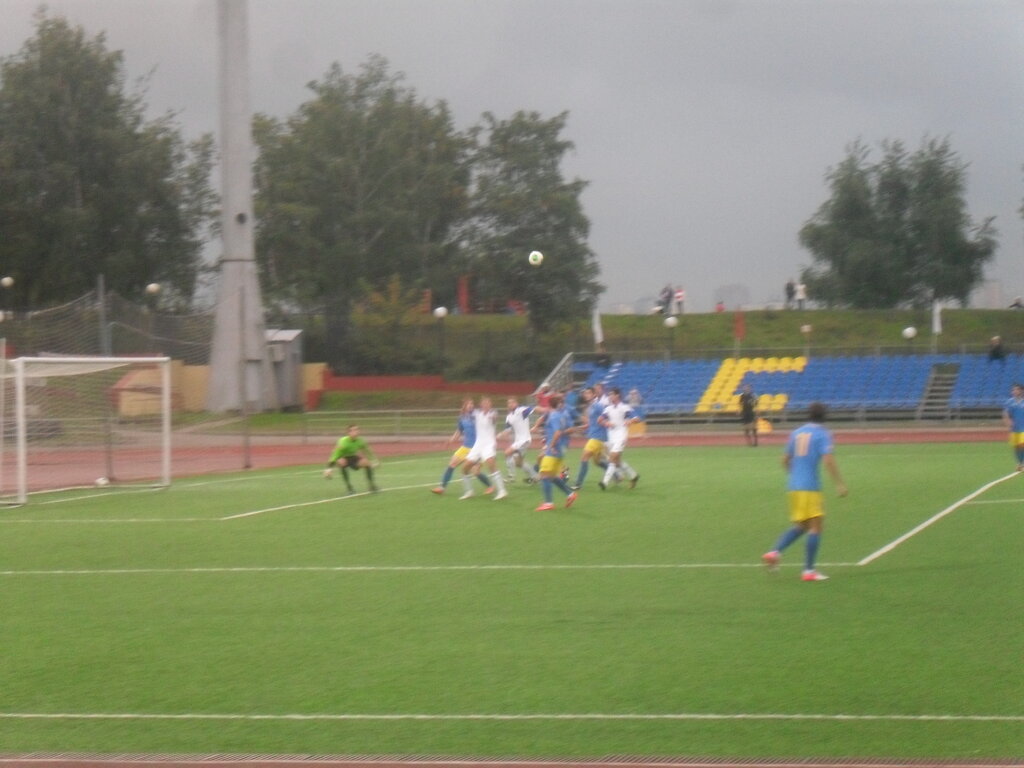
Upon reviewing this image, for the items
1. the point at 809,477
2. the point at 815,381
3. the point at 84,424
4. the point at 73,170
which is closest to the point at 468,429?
the point at 84,424

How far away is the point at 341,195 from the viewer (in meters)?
62.1

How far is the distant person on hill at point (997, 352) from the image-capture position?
44.5m

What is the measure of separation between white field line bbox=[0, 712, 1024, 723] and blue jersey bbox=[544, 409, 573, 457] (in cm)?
1136

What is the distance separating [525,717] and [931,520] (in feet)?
35.4

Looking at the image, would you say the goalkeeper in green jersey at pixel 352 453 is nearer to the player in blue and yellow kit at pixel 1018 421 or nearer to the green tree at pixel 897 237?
the player in blue and yellow kit at pixel 1018 421

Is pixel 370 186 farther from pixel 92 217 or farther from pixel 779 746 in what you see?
pixel 779 746

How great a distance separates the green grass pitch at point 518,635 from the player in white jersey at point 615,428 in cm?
321

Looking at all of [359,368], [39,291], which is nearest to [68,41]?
[39,291]

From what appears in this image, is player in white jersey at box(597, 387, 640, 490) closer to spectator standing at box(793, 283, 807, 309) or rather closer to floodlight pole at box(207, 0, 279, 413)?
floodlight pole at box(207, 0, 279, 413)

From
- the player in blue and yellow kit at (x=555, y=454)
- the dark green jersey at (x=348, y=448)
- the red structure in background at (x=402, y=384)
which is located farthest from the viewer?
the red structure in background at (x=402, y=384)

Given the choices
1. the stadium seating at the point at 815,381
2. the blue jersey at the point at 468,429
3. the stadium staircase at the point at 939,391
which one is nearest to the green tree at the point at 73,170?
the stadium seating at the point at 815,381

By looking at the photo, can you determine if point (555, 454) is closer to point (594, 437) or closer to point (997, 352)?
point (594, 437)

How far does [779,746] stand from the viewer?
718 centimetres

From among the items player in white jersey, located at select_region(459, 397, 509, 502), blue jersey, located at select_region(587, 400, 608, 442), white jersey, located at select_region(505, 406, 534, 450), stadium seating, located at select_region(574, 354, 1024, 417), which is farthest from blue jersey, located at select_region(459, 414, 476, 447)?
stadium seating, located at select_region(574, 354, 1024, 417)
